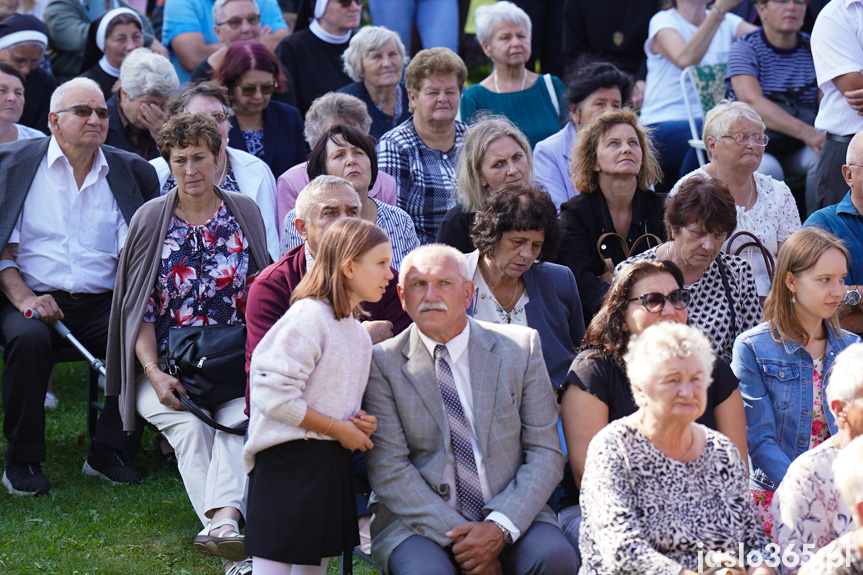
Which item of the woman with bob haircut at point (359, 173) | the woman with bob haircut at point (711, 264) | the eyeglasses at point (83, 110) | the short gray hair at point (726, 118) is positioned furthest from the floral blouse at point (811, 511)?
the eyeglasses at point (83, 110)

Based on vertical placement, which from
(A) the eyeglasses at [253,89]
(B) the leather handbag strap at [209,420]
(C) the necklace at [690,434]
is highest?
(A) the eyeglasses at [253,89]

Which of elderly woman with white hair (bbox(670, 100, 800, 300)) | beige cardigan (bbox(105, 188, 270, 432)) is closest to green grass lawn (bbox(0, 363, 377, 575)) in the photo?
beige cardigan (bbox(105, 188, 270, 432))

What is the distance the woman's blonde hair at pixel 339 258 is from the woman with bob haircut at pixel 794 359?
1692 mm

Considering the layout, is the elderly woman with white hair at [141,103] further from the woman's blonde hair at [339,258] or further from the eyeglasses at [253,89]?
the woman's blonde hair at [339,258]

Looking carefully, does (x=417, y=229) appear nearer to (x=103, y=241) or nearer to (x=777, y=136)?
(x=103, y=241)

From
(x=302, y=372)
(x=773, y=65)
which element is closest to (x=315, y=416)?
(x=302, y=372)

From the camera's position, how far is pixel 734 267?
192 inches

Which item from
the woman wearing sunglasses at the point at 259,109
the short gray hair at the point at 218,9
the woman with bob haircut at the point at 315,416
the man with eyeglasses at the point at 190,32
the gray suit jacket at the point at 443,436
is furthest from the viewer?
the man with eyeglasses at the point at 190,32

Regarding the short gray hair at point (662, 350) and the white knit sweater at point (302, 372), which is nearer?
the short gray hair at point (662, 350)

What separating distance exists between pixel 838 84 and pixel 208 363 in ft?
13.4

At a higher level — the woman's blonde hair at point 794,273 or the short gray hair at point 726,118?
the short gray hair at point 726,118

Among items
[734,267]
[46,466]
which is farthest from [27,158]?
[734,267]

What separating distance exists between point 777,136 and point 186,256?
443 centimetres

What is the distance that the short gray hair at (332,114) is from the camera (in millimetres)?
6297
